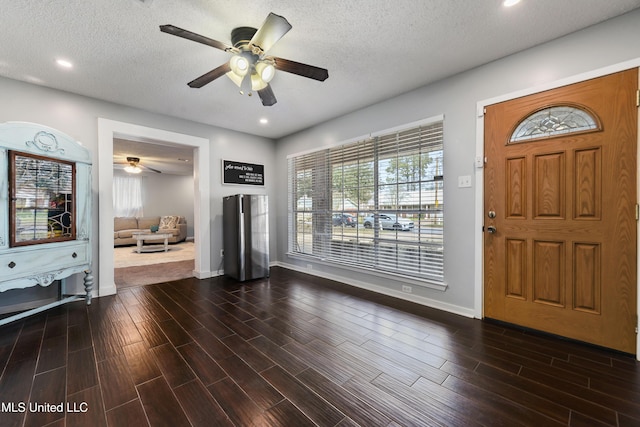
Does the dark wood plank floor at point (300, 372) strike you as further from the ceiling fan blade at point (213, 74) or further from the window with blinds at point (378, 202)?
the ceiling fan blade at point (213, 74)

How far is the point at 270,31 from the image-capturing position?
1671mm

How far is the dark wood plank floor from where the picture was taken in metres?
1.38

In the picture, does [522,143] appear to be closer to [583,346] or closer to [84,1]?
[583,346]

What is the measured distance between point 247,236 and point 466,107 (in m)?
3.31

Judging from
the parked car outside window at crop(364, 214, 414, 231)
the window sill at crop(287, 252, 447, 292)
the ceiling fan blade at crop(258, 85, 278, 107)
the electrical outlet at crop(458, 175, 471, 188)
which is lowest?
the window sill at crop(287, 252, 447, 292)

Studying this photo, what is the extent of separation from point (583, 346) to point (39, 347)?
4327mm

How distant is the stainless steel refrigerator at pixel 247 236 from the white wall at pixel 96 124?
1.00ft

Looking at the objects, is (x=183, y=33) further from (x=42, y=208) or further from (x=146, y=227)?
(x=146, y=227)

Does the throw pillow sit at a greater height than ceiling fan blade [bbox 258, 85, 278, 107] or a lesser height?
lesser

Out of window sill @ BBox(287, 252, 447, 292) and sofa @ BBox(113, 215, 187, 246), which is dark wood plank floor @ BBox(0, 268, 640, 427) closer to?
window sill @ BBox(287, 252, 447, 292)

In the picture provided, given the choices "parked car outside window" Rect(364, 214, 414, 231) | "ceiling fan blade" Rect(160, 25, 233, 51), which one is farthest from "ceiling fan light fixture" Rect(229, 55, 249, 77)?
"parked car outside window" Rect(364, 214, 414, 231)

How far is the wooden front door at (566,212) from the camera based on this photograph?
1.91 metres

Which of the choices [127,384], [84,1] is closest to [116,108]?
[84,1]

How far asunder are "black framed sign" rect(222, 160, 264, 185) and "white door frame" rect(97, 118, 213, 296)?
1.10 feet
